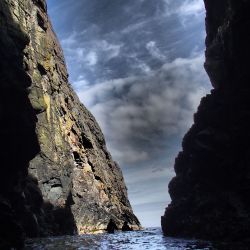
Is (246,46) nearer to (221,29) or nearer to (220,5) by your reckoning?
(221,29)

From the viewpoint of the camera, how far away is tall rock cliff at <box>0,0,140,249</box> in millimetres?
52947

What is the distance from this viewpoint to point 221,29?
53625 mm

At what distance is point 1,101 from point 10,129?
4.58m

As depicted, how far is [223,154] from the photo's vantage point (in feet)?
152

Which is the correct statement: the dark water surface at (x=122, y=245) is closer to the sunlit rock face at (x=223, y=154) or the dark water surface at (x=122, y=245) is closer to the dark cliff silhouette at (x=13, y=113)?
the sunlit rock face at (x=223, y=154)

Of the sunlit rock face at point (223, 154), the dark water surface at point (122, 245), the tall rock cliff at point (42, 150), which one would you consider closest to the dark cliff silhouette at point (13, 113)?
the tall rock cliff at point (42, 150)

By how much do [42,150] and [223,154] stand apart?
48183 millimetres

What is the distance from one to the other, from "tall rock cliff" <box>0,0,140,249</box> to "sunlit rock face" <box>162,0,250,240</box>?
2009 cm

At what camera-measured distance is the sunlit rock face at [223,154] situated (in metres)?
42.0

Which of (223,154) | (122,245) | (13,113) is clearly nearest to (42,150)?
(13,113)

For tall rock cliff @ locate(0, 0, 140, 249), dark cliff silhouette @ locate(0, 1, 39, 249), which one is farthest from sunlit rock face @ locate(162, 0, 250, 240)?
dark cliff silhouette @ locate(0, 1, 39, 249)

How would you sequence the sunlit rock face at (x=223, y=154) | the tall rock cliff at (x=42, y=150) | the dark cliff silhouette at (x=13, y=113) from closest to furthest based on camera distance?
the sunlit rock face at (x=223, y=154), the dark cliff silhouette at (x=13, y=113), the tall rock cliff at (x=42, y=150)

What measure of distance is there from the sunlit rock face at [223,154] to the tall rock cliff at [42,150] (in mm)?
20091

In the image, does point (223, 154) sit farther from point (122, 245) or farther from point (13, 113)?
point (13, 113)
